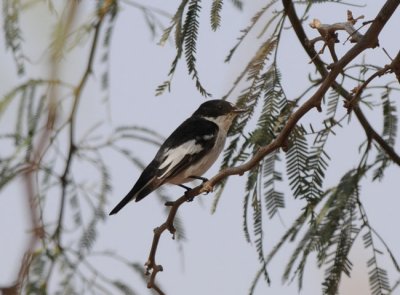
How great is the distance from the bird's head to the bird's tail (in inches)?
27.6

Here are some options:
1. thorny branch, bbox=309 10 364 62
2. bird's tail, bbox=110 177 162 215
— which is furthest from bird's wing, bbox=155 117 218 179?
thorny branch, bbox=309 10 364 62

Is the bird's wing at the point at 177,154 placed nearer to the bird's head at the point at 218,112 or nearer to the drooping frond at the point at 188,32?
the bird's head at the point at 218,112

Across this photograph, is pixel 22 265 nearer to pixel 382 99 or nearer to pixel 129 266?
pixel 129 266

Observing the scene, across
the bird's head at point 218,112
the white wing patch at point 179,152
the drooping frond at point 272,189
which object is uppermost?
the bird's head at point 218,112

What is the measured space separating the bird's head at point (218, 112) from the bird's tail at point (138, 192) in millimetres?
700

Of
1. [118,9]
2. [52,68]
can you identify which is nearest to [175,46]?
[118,9]

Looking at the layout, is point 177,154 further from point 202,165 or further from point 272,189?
point 272,189

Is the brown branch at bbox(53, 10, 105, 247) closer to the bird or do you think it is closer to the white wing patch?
the bird

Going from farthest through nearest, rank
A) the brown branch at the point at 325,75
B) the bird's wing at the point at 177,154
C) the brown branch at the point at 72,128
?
the bird's wing at the point at 177,154 → the brown branch at the point at 325,75 → the brown branch at the point at 72,128

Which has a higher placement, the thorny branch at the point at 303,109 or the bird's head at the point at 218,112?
the bird's head at the point at 218,112

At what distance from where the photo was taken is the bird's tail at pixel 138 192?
153 inches

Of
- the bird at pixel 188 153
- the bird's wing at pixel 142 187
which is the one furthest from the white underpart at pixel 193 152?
the bird's wing at pixel 142 187

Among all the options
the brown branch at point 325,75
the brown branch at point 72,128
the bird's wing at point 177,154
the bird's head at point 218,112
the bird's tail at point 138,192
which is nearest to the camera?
the brown branch at point 72,128

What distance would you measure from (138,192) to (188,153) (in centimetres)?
60
